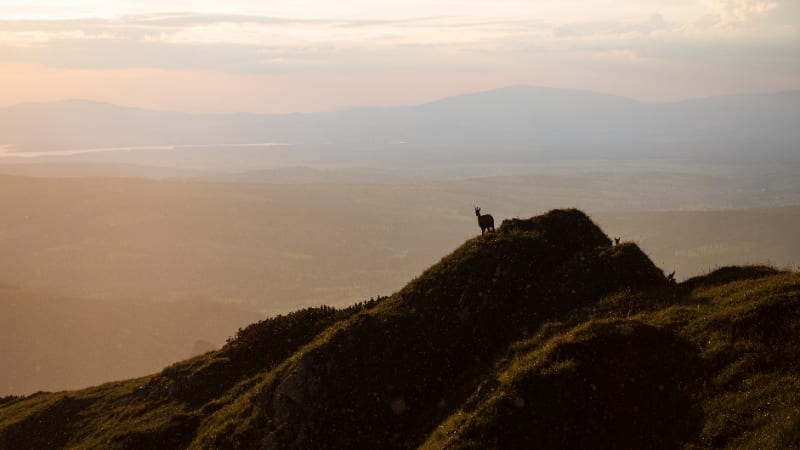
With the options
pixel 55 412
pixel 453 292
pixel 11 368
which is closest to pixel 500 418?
pixel 453 292

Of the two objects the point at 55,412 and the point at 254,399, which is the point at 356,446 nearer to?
the point at 254,399

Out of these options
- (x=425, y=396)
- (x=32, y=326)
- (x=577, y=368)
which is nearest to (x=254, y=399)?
(x=425, y=396)

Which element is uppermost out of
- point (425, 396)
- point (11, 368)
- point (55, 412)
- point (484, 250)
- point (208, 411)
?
point (484, 250)

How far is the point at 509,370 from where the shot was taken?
25.4m

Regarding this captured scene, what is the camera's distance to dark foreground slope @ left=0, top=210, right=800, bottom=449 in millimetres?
21734

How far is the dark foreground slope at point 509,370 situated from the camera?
2173 centimetres

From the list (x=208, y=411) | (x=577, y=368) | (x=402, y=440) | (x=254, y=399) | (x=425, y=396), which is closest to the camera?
(x=577, y=368)

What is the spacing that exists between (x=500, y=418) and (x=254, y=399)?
52.0 feet

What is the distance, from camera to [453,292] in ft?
111

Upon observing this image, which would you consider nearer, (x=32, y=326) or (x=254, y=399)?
(x=254, y=399)

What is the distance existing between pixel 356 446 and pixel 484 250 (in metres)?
14.5

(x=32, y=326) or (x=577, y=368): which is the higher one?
(x=577, y=368)

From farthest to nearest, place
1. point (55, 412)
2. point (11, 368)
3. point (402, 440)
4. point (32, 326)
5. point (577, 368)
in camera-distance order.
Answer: point (32, 326)
point (11, 368)
point (55, 412)
point (402, 440)
point (577, 368)

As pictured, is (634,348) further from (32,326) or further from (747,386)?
(32,326)
